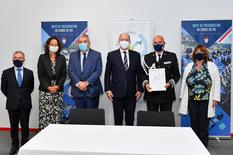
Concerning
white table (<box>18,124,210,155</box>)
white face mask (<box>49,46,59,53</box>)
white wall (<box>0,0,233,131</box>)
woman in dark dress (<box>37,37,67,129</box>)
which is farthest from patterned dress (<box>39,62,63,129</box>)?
white table (<box>18,124,210,155</box>)

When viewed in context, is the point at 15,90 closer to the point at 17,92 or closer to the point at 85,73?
the point at 17,92

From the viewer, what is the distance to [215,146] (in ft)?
15.1

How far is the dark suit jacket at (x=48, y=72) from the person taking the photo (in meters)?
4.36

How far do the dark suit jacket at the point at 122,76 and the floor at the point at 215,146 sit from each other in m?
1.47

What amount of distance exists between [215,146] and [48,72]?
2864 millimetres

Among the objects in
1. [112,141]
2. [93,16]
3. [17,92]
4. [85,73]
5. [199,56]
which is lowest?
[112,141]

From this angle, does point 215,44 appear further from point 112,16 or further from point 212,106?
point 112,16

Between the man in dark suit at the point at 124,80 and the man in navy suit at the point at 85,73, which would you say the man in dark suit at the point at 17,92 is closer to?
the man in navy suit at the point at 85,73

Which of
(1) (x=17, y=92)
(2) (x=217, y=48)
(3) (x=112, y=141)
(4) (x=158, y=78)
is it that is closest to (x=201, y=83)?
(4) (x=158, y=78)

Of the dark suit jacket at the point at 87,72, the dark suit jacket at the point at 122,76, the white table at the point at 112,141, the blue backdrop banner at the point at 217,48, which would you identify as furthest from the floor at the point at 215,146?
the white table at the point at 112,141

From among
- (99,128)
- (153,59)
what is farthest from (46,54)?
(99,128)

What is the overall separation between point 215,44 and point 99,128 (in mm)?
3018

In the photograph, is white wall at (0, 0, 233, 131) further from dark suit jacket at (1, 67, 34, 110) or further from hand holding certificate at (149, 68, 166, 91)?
dark suit jacket at (1, 67, 34, 110)

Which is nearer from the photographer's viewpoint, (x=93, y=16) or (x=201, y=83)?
(x=201, y=83)
